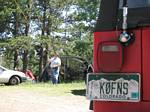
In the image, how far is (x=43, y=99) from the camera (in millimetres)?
14789

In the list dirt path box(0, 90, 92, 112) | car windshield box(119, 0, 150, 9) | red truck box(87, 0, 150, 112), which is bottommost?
dirt path box(0, 90, 92, 112)

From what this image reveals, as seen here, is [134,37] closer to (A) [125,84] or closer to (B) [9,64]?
(A) [125,84]

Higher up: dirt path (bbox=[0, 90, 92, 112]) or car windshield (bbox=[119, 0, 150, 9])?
car windshield (bbox=[119, 0, 150, 9])

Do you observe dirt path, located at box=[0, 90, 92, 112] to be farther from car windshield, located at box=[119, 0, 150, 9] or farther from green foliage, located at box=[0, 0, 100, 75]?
green foliage, located at box=[0, 0, 100, 75]

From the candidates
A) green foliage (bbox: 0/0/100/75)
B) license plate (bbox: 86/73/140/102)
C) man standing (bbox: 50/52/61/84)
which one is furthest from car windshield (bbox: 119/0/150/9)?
green foliage (bbox: 0/0/100/75)

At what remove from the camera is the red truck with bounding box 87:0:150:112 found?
393 centimetres

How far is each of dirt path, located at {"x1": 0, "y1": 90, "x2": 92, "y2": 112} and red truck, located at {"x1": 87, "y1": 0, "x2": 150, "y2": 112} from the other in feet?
Result: 25.7

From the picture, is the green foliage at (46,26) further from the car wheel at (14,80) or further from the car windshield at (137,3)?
the car windshield at (137,3)

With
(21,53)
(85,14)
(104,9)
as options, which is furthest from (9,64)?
(104,9)

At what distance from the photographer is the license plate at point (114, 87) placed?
3966 millimetres

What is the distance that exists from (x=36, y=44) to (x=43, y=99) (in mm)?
29167

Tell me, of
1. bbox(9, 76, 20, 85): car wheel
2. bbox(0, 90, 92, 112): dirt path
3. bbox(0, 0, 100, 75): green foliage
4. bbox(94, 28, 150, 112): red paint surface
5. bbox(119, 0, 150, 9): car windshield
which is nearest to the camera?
bbox(94, 28, 150, 112): red paint surface

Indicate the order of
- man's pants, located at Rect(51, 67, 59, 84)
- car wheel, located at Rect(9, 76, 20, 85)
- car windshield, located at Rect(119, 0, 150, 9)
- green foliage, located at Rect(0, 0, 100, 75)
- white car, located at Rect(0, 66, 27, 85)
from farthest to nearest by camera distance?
green foliage, located at Rect(0, 0, 100, 75) < car wheel, located at Rect(9, 76, 20, 85) < white car, located at Rect(0, 66, 27, 85) < man's pants, located at Rect(51, 67, 59, 84) < car windshield, located at Rect(119, 0, 150, 9)

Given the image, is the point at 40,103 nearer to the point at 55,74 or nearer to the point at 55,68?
the point at 55,74
